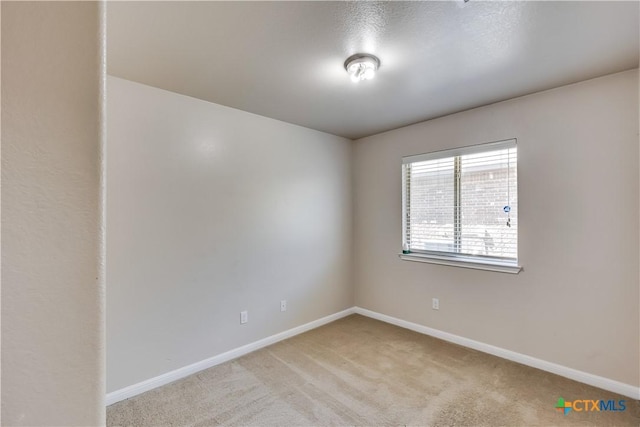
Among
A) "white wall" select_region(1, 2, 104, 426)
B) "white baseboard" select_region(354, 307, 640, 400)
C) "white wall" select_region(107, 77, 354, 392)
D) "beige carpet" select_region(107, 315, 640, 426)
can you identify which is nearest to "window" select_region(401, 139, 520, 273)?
"white baseboard" select_region(354, 307, 640, 400)

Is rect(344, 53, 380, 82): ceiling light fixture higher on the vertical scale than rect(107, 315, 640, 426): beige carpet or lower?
higher

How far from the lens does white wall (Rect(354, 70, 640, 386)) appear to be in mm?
2174

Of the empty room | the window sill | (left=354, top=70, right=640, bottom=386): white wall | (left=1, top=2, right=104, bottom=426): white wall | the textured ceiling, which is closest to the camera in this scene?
(left=1, top=2, right=104, bottom=426): white wall

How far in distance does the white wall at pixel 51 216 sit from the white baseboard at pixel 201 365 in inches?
90.2

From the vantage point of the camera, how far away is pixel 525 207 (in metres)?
2.61

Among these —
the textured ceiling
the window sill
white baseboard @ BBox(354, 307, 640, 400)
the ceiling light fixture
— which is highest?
the textured ceiling

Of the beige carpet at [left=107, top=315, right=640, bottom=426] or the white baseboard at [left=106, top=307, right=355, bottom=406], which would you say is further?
the white baseboard at [left=106, top=307, right=355, bottom=406]

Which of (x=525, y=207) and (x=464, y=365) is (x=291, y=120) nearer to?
(x=525, y=207)

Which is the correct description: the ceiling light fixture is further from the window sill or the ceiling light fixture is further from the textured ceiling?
the window sill

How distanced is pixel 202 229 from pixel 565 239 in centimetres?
303

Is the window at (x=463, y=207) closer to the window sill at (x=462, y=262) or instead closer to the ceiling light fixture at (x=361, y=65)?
the window sill at (x=462, y=262)

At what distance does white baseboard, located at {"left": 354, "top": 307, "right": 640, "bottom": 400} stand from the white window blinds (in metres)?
0.83

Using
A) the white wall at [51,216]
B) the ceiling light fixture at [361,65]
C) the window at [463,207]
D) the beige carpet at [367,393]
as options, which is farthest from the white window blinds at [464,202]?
the white wall at [51,216]

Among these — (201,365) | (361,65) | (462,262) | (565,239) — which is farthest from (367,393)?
(361,65)
